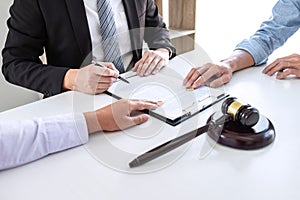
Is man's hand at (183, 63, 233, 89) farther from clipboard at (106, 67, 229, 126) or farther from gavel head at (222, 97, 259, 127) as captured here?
gavel head at (222, 97, 259, 127)

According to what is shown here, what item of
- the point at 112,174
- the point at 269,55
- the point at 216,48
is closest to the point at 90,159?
the point at 112,174

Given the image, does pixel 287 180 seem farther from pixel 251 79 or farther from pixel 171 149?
pixel 251 79

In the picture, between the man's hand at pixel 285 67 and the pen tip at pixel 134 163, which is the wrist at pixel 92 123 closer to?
the pen tip at pixel 134 163

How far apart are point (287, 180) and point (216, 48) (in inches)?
69.0

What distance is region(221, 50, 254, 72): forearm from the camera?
102cm

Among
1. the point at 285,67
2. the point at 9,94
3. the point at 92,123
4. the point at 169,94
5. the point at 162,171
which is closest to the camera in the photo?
the point at 162,171

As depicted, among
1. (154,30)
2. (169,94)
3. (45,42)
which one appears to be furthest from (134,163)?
(154,30)

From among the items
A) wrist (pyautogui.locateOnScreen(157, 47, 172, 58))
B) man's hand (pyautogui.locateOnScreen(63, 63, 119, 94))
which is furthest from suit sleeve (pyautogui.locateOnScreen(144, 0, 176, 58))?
man's hand (pyautogui.locateOnScreen(63, 63, 119, 94))

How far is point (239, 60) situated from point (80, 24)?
51 centimetres

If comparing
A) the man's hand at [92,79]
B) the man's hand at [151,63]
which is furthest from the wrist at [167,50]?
the man's hand at [92,79]

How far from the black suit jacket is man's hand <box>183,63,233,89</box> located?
14.4 inches

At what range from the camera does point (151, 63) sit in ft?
3.51

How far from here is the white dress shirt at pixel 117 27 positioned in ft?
3.62

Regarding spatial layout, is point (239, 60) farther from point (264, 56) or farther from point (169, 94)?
point (169, 94)
